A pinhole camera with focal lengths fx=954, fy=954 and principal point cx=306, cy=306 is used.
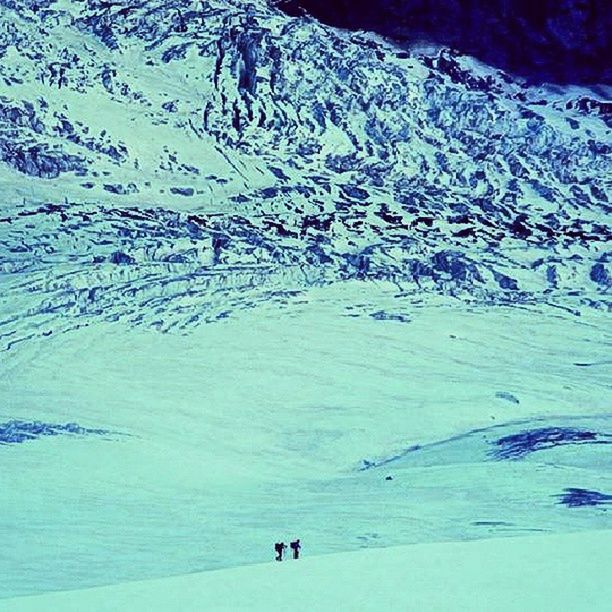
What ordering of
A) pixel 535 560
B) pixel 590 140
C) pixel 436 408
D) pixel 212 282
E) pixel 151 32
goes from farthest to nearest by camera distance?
pixel 151 32 → pixel 590 140 → pixel 212 282 → pixel 436 408 → pixel 535 560

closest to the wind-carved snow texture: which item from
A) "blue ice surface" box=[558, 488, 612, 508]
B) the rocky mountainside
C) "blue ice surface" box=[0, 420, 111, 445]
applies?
"blue ice surface" box=[558, 488, 612, 508]

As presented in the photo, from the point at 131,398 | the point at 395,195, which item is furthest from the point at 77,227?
the point at 395,195

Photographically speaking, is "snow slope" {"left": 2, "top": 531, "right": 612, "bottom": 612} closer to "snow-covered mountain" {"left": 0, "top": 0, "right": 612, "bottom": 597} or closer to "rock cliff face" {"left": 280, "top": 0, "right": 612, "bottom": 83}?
"snow-covered mountain" {"left": 0, "top": 0, "right": 612, "bottom": 597}

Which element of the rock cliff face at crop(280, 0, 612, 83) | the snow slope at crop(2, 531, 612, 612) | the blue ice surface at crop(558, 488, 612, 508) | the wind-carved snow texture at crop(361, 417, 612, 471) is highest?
the rock cliff face at crop(280, 0, 612, 83)

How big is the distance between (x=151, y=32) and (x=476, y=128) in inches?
513

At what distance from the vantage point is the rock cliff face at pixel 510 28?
1545 inches

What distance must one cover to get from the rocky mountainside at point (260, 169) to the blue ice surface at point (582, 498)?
11.9 m

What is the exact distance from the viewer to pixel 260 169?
31688 millimetres

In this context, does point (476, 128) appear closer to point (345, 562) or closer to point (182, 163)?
point (182, 163)

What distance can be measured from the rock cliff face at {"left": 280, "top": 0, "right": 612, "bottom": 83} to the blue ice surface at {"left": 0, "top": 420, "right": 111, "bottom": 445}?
26.5 m

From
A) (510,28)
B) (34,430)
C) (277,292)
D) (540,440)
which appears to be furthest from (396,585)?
(510,28)

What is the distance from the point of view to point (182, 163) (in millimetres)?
31203

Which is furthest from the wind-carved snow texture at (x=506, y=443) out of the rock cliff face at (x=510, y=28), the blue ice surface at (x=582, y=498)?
the rock cliff face at (x=510, y=28)

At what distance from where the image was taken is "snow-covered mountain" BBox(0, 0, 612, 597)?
46.4ft
